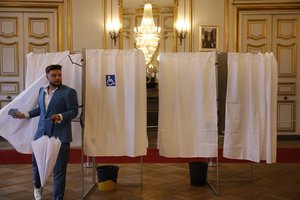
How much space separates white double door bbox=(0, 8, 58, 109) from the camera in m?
7.69

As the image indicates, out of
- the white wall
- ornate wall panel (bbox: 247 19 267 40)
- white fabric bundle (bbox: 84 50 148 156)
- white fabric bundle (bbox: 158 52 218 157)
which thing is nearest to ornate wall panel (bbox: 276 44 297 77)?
ornate wall panel (bbox: 247 19 267 40)

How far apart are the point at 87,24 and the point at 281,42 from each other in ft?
12.6

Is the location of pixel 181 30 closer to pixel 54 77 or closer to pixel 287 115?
pixel 287 115

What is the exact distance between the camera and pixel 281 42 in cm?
Answer: 780

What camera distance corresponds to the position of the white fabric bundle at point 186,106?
411 centimetres

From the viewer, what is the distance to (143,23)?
7484mm

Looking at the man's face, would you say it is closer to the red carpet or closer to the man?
the man

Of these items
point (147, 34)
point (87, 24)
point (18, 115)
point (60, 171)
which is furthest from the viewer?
point (87, 24)

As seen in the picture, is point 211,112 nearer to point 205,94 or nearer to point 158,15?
point 205,94

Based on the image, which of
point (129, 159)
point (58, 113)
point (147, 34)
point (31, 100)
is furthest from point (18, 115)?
point (147, 34)

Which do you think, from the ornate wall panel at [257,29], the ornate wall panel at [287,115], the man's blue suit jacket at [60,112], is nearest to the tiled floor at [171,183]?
the man's blue suit jacket at [60,112]

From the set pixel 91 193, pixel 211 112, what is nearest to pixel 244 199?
pixel 211 112

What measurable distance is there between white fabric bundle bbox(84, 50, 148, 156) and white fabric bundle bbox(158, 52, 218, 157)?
0.78 ft

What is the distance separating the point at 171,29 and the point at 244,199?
14.3ft
